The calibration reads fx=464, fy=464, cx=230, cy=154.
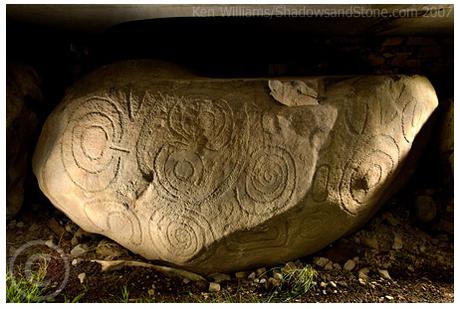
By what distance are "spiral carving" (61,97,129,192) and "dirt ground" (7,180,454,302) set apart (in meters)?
0.48

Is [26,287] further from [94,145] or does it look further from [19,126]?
[19,126]

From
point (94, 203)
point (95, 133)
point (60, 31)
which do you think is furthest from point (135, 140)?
point (60, 31)

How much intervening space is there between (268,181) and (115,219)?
2.58ft

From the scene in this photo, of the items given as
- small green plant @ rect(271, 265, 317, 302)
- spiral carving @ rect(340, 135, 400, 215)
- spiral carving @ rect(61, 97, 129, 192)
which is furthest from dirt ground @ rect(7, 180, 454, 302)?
spiral carving @ rect(61, 97, 129, 192)

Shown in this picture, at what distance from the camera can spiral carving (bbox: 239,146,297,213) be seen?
86.7 inches

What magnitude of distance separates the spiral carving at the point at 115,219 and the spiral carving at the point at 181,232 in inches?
3.9

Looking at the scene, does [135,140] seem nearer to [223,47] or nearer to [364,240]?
[223,47]

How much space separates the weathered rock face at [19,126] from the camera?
2.58 meters

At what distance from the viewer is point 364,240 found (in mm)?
2592

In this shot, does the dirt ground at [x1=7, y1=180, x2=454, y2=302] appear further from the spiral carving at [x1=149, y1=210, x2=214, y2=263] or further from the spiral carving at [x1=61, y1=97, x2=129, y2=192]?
the spiral carving at [x1=61, y1=97, x2=129, y2=192]

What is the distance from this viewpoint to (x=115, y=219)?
91.0 inches

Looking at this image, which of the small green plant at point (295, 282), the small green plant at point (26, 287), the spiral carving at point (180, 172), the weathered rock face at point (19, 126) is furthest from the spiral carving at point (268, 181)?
the weathered rock face at point (19, 126)

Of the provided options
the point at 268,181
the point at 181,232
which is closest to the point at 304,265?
the point at 268,181

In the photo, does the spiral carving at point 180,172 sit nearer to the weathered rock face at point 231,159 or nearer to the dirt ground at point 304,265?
the weathered rock face at point 231,159
